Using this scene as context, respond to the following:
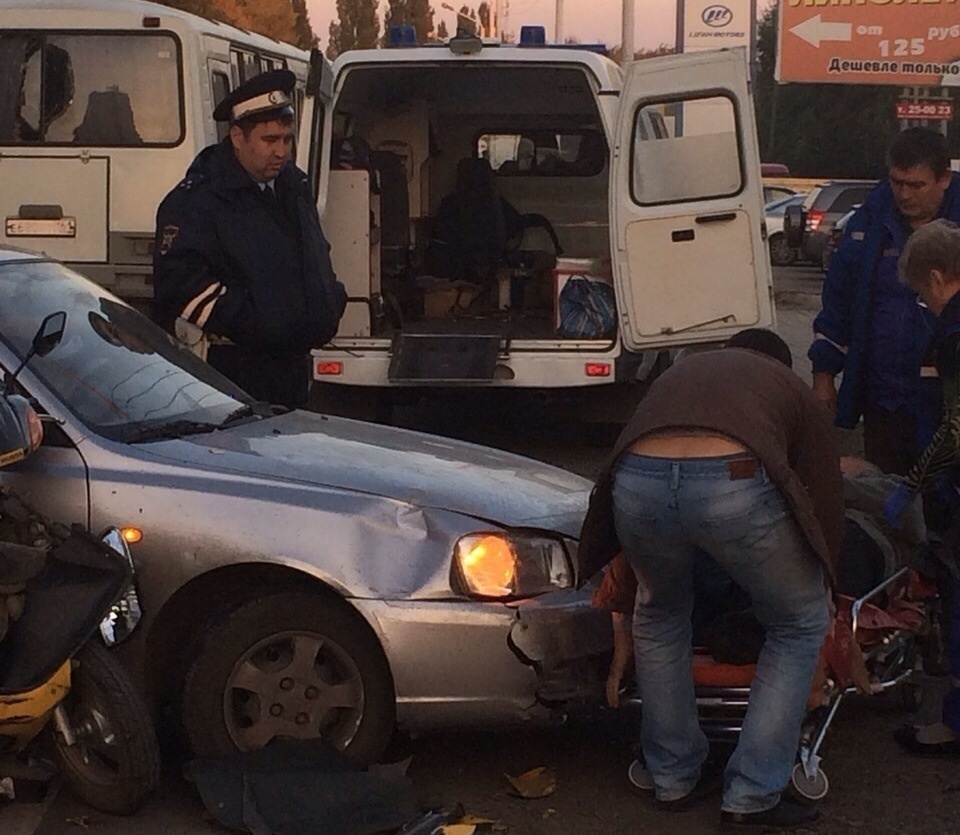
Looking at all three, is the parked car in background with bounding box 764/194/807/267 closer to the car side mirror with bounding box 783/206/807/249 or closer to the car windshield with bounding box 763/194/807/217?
the car windshield with bounding box 763/194/807/217

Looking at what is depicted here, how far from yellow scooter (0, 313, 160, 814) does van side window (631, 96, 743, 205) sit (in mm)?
5361

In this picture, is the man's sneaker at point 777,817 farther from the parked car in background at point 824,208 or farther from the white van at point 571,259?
the parked car in background at point 824,208

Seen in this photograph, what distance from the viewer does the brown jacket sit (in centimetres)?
456

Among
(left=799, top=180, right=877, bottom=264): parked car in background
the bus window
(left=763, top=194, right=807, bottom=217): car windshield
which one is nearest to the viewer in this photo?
the bus window

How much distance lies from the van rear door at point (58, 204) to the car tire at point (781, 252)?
25390 millimetres

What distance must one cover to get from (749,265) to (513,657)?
4915 mm

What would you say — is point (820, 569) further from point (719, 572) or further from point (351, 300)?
point (351, 300)

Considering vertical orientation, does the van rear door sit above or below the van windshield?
below

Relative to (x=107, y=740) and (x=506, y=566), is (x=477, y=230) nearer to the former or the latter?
(x=506, y=566)

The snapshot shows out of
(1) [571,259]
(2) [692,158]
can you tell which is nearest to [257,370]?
(2) [692,158]

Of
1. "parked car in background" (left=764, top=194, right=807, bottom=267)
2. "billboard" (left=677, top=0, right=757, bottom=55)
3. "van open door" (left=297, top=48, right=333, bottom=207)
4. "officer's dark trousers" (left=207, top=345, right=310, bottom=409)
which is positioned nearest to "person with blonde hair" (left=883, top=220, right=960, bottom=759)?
"officer's dark trousers" (left=207, top=345, right=310, bottom=409)

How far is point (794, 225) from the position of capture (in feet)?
109

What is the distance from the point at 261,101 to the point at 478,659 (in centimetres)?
254

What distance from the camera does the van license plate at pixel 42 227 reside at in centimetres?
1188
